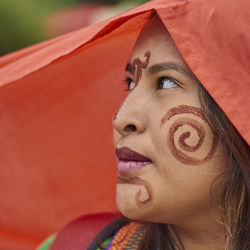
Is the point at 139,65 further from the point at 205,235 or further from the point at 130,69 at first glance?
the point at 205,235

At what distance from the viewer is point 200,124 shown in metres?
1.23

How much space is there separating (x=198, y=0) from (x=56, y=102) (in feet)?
2.51

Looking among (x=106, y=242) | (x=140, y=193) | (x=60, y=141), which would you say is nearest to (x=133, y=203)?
(x=140, y=193)

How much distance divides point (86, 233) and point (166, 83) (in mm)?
603

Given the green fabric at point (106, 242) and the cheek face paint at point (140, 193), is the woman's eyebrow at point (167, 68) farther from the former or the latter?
the green fabric at point (106, 242)

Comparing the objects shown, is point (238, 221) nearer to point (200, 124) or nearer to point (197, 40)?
point (200, 124)

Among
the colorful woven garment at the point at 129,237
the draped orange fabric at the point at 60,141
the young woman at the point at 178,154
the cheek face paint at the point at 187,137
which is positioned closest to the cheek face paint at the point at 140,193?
the young woman at the point at 178,154

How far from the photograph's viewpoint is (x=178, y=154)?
124cm

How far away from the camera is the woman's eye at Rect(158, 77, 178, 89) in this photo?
128 cm

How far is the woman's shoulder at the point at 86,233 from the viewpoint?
5.07 ft

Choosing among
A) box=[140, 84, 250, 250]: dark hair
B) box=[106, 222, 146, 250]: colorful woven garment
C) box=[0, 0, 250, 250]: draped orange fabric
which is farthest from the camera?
box=[0, 0, 250, 250]: draped orange fabric

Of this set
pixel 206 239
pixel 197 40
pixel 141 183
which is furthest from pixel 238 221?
pixel 197 40

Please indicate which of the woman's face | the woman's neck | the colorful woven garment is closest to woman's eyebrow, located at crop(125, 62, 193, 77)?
the woman's face

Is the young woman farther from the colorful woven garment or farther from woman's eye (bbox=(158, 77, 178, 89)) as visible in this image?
the colorful woven garment
